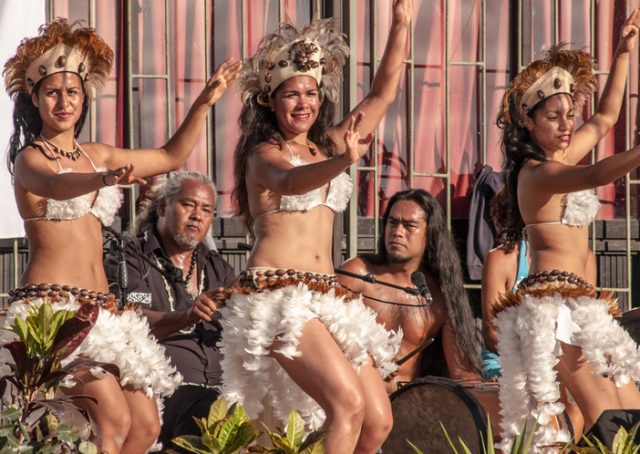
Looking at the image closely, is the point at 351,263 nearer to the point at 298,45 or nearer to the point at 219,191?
the point at 219,191

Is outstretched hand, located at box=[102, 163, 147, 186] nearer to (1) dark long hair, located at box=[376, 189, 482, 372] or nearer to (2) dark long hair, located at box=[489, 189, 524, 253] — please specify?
(2) dark long hair, located at box=[489, 189, 524, 253]

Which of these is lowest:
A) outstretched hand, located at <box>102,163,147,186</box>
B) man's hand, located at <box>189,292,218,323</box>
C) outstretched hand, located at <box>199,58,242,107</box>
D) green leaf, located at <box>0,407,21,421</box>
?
green leaf, located at <box>0,407,21,421</box>

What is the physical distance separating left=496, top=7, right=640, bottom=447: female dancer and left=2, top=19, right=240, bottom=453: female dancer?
1.45m

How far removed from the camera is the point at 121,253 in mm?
5531

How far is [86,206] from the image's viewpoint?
515 cm

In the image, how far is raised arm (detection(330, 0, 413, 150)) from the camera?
18.7 ft

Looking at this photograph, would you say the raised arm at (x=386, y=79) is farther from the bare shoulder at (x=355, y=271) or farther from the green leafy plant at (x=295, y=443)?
the green leafy plant at (x=295, y=443)

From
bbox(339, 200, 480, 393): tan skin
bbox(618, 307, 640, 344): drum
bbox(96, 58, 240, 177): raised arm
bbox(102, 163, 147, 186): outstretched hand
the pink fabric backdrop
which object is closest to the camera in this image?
bbox(102, 163, 147, 186): outstretched hand

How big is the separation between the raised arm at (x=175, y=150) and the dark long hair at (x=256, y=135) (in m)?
0.16

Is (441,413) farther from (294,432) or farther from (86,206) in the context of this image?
(294,432)

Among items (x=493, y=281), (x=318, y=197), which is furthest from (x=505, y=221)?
(x=318, y=197)

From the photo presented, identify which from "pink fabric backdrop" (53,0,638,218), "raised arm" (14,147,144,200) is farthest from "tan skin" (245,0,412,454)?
"pink fabric backdrop" (53,0,638,218)

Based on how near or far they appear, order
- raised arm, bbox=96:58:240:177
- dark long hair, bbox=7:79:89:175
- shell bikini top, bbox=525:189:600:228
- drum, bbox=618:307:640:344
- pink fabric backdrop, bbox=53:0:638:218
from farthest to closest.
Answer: pink fabric backdrop, bbox=53:0:638:218 < drum, bbox=618:307:640:344 < shell bikini top, bbox=525:189:600:228 < raised arm, bbox=96:58:240:177 < dark long hair, bbox=7:79:89:175

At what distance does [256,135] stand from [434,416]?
1539 mm
